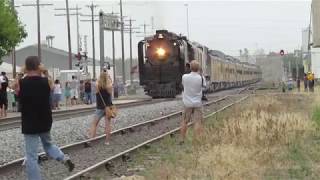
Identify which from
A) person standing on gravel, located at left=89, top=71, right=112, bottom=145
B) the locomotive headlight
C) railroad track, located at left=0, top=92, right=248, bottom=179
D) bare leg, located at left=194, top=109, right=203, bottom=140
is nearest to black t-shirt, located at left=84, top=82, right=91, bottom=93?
the locomotive headlight

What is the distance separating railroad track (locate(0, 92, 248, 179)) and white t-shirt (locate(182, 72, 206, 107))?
5.00 ft

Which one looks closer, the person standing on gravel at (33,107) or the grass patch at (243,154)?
the person standing on gravel at (33,107)

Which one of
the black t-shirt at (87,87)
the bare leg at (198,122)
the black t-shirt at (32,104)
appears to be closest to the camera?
the black t-shirt at (32,104)

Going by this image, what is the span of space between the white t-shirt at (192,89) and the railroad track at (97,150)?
1.52 meters

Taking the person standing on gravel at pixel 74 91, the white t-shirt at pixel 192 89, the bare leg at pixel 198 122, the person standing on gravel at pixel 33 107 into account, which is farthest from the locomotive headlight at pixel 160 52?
the person standing on gravel at pixel 33 107

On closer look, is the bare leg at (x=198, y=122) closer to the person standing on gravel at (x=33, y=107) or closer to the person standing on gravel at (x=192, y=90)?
the person standing on gravel at (x=192, y=90)

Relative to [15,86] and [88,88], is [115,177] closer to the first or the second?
[15,86]

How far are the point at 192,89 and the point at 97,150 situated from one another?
2.59 metres

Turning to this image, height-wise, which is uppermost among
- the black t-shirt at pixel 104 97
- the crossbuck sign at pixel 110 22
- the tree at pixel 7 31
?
the crossbuck sign at pixel 110 22

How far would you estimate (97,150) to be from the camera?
50.4 feet

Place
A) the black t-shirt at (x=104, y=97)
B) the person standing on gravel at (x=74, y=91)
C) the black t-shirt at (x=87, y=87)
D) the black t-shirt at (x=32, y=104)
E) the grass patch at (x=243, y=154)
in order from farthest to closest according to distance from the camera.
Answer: the person standing on gravel at (x=74, y=91) < the black t-shirt at (x=87, y=87) < the black t-shirt at (x=104, y=97) < the grass patch at (x=243, y=154) < the black t-shirt at (x=32, y=104)

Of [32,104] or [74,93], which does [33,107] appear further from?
[74,93]

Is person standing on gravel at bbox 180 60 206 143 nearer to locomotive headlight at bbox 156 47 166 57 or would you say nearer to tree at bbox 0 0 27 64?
locomotive headlight at bbox 156 47 166 57

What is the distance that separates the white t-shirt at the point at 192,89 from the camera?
1506cm
